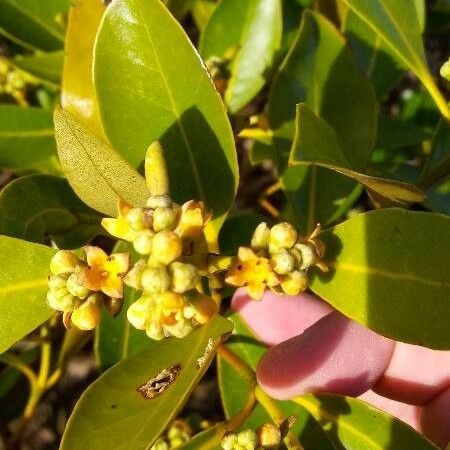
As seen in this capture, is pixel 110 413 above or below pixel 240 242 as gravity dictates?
above

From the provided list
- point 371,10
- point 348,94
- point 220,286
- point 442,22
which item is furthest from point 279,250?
point 442,22

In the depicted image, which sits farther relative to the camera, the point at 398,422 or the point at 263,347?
the point at 263,347

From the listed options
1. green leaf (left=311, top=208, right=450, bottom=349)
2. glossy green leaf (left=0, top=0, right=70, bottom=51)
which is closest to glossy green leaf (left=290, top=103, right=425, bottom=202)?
green leaf (left=311, top=208, right=450, bottom=349)

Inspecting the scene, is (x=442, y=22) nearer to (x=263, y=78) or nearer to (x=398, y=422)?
(x=263, y=78)

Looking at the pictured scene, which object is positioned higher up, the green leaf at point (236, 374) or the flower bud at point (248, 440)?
the flower bud at point (248, 440)

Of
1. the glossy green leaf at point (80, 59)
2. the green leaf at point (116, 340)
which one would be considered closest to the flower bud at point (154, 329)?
the glossy green leaf at point (80, 59)

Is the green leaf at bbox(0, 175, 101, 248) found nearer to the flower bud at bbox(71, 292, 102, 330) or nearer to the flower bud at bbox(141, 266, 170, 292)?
the flower bud at bbox(71, 292, 102, 330)

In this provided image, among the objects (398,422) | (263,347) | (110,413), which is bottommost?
(263,347)

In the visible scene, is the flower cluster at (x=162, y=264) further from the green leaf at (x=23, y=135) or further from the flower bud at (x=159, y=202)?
the green leaf at (x=23, y=135)
